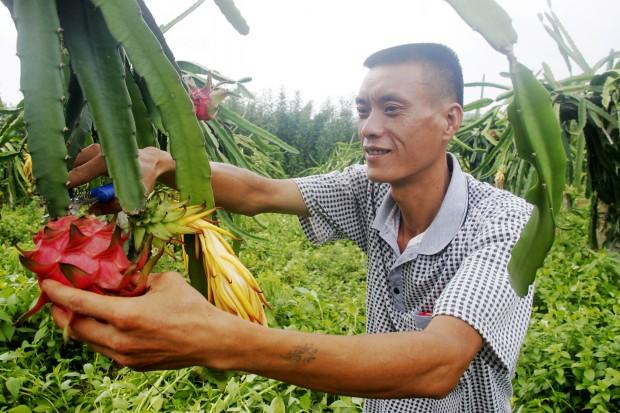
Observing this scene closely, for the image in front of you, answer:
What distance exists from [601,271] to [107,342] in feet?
9.24

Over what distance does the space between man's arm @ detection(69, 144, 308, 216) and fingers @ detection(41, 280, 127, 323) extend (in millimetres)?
315

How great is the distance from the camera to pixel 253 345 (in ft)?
1.81

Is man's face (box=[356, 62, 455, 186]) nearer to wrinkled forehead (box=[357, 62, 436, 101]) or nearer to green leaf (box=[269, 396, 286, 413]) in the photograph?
wrinkled forehead (box=[357, 62, 436, 101])

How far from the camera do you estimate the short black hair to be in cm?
114

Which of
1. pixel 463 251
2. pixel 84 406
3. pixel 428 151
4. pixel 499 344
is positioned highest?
pixel 428 151

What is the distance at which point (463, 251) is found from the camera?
1.03m

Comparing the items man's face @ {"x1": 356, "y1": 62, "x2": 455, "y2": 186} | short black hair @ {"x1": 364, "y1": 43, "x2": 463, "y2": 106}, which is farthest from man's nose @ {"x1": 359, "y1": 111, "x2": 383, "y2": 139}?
short black hair @ {"x1": 364, "y1": 43, "x2": 463, "y2": 106}

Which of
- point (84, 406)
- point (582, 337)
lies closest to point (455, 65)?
point (582, 337)

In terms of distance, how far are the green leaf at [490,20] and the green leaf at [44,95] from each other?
373mm

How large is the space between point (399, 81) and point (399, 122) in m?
0.08

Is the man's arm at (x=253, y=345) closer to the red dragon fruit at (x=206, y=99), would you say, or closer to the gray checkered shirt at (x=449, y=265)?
the gray checkered shirt at (x=449, y=265)

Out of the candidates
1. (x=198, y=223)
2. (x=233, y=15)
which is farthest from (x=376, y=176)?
(x=198, y=223)

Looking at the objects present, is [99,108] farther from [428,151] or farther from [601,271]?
[601,271]

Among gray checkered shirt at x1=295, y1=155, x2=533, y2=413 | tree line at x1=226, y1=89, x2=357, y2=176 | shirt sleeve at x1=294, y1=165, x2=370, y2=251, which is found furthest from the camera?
tree line at x1=226, y1=89, x2=357, y2=176
